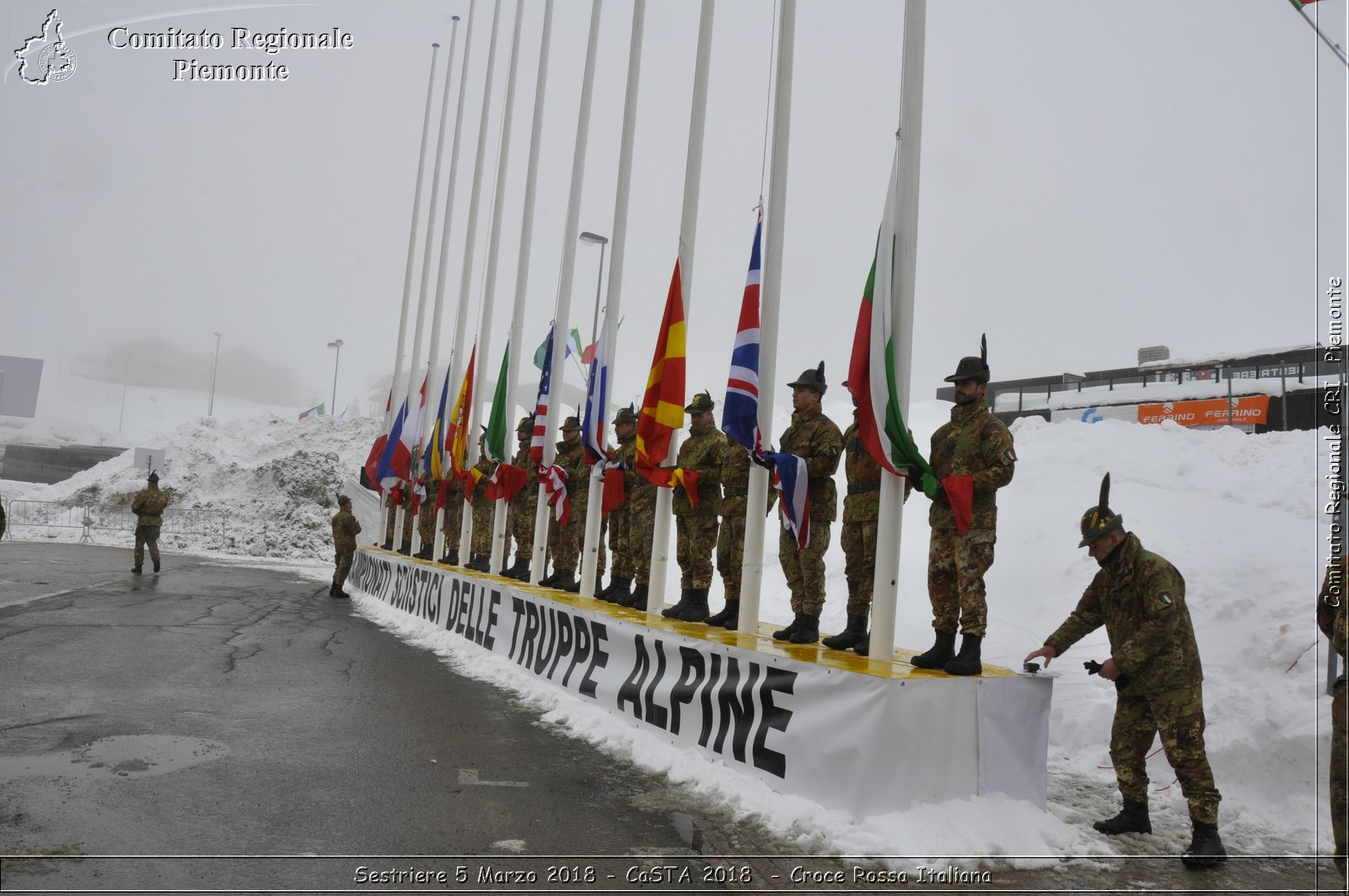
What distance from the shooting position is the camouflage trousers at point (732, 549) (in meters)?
8.58

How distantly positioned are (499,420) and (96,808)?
A: 10.5 metres

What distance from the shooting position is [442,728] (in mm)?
6910

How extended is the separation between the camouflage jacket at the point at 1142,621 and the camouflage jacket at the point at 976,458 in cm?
76

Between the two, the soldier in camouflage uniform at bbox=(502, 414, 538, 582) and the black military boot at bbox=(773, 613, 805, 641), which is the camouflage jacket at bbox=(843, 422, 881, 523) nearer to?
the black military boot at bbox=(773, 613, 805, 641)

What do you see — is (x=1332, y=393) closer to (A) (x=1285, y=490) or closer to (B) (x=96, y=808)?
(B) (x=96, y=808)

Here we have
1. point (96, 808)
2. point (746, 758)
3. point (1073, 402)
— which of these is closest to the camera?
point (96, 808)

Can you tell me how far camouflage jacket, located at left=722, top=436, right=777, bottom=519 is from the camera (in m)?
8.47

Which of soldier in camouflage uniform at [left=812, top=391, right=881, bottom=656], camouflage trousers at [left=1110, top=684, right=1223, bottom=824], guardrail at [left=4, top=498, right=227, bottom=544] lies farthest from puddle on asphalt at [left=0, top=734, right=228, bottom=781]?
guardrail at [left=4, top=498, right=227, bottom=544]

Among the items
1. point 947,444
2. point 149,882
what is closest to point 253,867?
point 149,882

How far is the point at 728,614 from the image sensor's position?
27.9 feet

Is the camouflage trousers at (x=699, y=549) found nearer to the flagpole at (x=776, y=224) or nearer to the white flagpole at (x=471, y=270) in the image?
the flagpole at (x=776, y=224)

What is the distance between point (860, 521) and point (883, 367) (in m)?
1.19

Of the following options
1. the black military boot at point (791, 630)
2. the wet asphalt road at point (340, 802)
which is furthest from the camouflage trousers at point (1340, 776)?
the black military boot at point (791, 630)

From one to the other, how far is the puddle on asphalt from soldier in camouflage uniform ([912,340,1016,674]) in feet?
15.0
